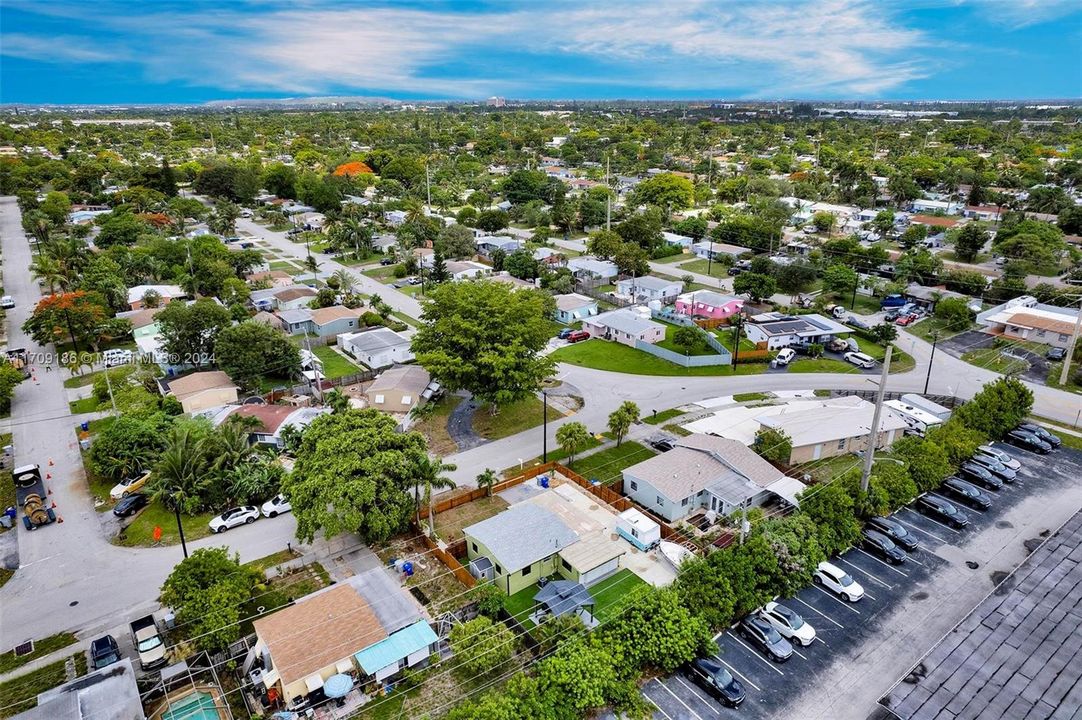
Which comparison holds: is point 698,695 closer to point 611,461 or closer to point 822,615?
point 822,615

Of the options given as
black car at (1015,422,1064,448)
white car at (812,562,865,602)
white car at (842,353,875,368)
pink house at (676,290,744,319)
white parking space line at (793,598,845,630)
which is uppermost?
pink house at (676,290,744,319)

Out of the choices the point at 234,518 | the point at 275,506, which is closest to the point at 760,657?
the point at 275,506

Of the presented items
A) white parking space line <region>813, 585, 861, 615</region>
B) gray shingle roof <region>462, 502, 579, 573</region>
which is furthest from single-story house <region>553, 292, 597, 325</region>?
white parking space line <region>813, 585, 861, 615</region>

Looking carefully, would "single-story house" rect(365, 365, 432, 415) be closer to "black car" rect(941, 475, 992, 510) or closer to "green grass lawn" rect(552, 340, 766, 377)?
"green grass lawn" rect(552, 340, 766, 377)

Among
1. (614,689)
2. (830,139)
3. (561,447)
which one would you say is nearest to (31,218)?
(561,447)

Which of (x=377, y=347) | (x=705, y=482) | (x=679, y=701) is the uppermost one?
(x=377, y=347)

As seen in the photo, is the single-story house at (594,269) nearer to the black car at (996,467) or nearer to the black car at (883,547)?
the black car at (996,467)
